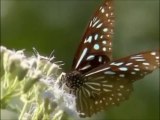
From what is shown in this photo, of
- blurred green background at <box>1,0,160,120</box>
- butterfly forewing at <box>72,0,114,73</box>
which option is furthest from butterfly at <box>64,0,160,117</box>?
blurred green background at <box>1,0,160,120</box>

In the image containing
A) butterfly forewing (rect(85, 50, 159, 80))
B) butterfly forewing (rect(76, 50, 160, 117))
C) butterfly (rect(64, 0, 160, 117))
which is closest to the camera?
butterfly forewing (rect(85, 50, 159, 80))

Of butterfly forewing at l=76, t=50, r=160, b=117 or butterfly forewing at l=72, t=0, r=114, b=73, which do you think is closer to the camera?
butterfly forewing at l=76, t=50, r=160, b=117

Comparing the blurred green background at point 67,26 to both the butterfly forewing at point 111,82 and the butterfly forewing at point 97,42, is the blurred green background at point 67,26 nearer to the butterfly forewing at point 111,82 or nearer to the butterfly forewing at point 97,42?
the butterfly forewing at point 111,82

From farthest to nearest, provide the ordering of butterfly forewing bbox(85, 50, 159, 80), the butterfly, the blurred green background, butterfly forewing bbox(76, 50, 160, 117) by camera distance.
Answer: the blurred green background < the butterfly < butterfly forewing bbox(76, 50, 160, 117) < butterfly forewing bbox(85, 50, 159, 80)

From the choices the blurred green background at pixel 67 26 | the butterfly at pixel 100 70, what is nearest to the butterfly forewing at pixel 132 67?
the butterfly at pixel 100 70

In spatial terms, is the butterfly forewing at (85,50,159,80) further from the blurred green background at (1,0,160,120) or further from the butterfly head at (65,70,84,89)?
the blurred green background at (1,0,160,120)

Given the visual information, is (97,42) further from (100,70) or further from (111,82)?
(111,82)

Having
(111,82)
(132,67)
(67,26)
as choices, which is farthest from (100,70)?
(67,26)
